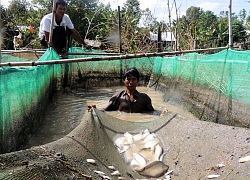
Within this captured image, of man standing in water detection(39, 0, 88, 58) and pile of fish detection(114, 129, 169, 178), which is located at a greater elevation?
man standing in water detection(39, 0, 88, 58)

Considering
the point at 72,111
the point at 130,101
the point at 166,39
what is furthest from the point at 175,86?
the point at 166,39

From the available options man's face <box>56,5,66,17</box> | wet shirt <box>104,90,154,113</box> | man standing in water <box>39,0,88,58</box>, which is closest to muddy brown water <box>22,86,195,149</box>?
wet shirt <box>104,90,154,113</box>

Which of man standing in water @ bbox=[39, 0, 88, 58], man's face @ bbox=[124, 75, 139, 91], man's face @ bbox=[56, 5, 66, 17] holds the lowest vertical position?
man's face @ bbox=[124, 75, 139, 91]

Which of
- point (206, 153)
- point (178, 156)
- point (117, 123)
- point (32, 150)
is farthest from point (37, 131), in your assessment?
point (206, 153)

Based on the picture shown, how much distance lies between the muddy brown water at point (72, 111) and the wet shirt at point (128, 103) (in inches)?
4.3

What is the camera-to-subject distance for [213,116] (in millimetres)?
4871

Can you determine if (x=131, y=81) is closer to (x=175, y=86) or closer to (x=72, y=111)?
(x=72, y=111)

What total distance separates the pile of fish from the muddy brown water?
3.99ft

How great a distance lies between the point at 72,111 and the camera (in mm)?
6203

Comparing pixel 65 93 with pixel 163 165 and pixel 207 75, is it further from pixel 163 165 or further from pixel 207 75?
pixel 163 165

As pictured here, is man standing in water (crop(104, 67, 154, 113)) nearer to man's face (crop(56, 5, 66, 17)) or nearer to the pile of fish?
the pile of fish

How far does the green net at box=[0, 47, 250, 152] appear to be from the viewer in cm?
306

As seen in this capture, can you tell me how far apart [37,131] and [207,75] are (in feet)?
9.93

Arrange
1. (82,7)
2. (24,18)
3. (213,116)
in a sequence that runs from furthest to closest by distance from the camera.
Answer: (24,18), (82,7), (213,116)
